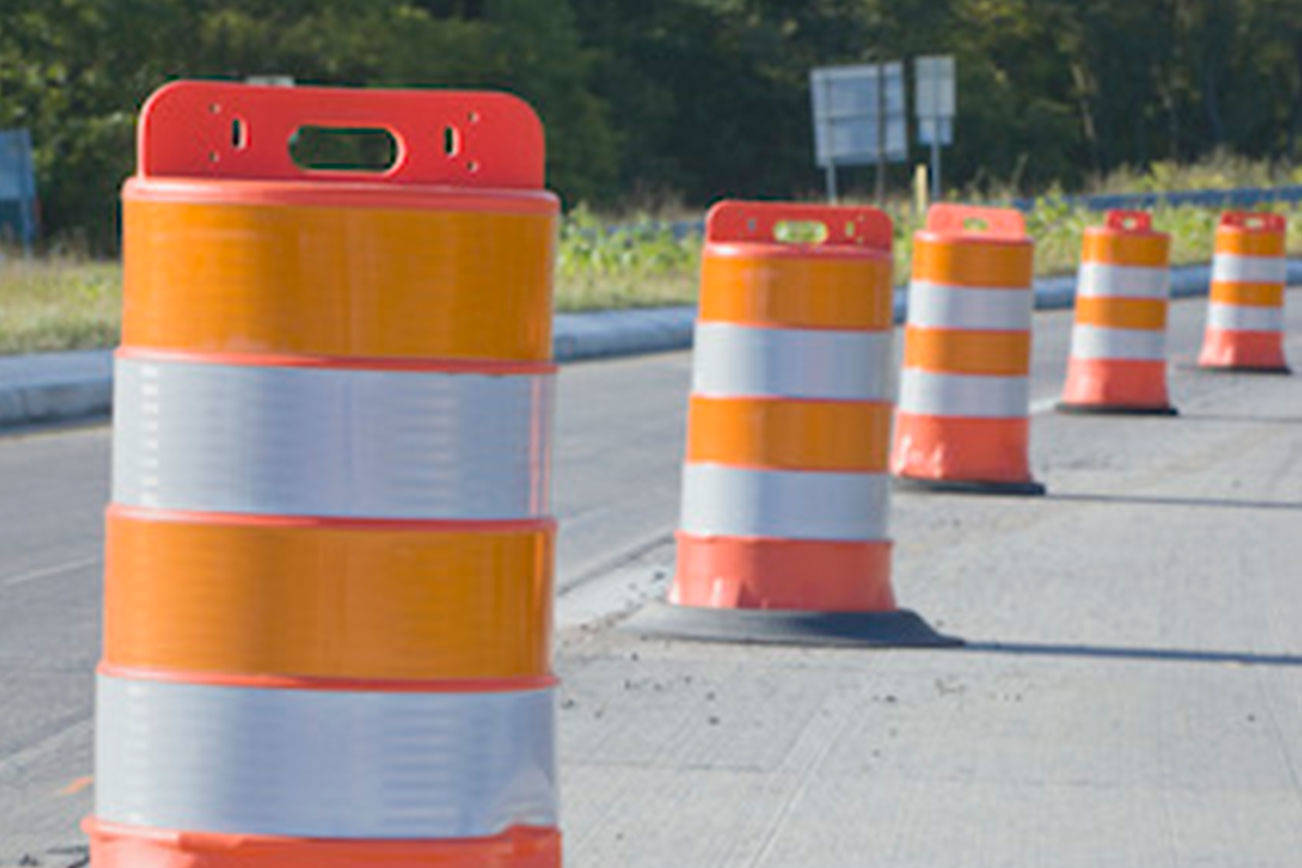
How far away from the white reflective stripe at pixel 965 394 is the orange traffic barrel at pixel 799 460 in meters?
3.48

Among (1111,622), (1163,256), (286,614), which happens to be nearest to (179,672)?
(286,614)

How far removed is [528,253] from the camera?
13.5ft

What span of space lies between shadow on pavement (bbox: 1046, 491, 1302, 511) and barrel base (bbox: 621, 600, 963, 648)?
4.01 meters

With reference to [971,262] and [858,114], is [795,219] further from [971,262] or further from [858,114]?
[858,114]

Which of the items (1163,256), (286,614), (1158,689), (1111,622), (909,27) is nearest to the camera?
(286,614)

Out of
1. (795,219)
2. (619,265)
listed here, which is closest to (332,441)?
(795,219)

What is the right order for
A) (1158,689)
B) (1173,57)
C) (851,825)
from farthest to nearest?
(1173,57)
(1158,689)
(851,825)

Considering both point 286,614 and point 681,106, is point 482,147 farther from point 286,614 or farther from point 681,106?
point 681,106

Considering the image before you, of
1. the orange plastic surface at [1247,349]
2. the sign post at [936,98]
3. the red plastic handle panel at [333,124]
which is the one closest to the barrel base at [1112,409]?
the orange plastic surface at [1247,349]

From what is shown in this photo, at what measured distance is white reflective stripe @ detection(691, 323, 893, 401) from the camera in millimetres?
8305

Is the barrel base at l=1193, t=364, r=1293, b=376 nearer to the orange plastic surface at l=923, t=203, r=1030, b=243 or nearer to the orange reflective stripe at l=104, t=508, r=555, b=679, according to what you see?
the orange plastic surface at l=923, t=203, r=1030, b=243

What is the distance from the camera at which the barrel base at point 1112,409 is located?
16.3 m

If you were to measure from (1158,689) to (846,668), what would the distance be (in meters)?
0.83

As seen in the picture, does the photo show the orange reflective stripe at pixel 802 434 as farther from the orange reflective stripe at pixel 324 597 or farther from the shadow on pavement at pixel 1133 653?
the orange reflective stripe at pixel 324 597
